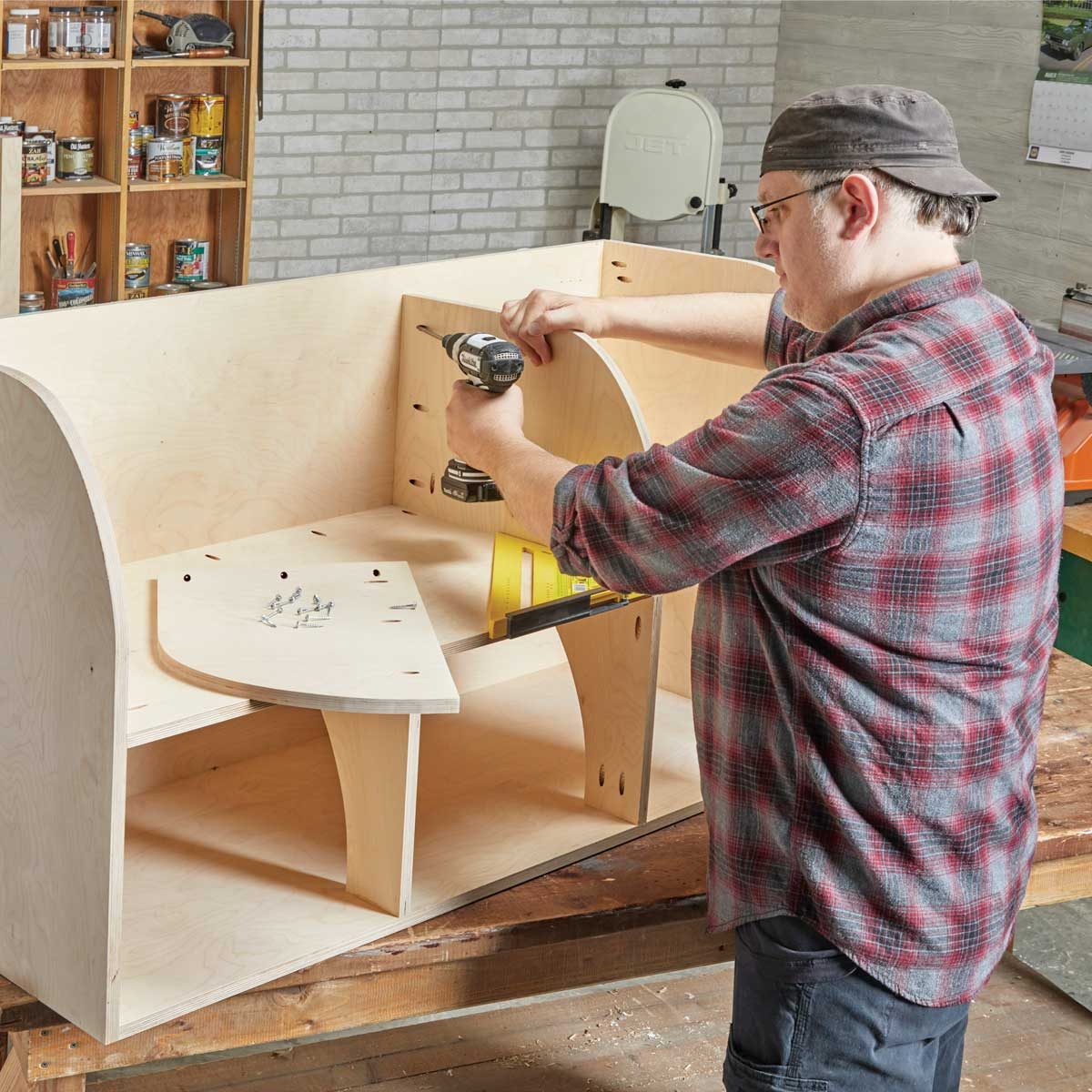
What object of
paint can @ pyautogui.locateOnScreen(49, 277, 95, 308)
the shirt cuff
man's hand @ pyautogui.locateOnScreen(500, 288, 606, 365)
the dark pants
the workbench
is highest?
man's hand @ pyautogui.locateOnScreen(500, 288, 606, 365)

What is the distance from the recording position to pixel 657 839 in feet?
6.97

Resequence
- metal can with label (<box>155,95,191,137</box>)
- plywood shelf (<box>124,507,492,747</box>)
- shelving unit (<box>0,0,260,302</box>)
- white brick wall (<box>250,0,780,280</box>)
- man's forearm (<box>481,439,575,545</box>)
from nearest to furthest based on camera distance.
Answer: man's forearm (<box>481,439,575,545</box>), plywood shelf (<box>124,507,492,747</box>), shelving unit (<box>0,0,260,302</box>), metal can with label (<box>155,95,191,137</box>), white brick wall (<box>250,0,780,280</box>)

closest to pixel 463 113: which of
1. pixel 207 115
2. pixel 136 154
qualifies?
pixel 207 115

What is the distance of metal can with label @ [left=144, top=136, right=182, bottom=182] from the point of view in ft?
16.8

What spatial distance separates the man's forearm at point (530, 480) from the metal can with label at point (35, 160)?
3793 millimetres

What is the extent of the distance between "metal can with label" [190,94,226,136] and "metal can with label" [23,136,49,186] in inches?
22.5

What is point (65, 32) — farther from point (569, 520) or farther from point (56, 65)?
point (569, 520)

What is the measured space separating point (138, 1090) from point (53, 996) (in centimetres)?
71

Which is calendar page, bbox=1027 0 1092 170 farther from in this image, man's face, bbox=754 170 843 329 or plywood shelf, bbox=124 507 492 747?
man's face, bbox=754 170 843 329

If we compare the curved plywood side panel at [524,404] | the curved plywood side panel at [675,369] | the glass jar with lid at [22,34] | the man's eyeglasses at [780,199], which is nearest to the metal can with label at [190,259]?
the glass jar with lid at [22,34]

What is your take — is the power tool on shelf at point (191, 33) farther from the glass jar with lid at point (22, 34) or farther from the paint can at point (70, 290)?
the paint can at point (70, 290)

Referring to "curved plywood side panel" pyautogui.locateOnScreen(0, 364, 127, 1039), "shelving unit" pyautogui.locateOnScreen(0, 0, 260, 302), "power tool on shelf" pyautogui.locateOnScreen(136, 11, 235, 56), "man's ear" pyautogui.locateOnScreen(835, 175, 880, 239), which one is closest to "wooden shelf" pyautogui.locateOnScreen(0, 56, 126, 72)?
"shelving unit" pyautogui.locateOnScreen(0, 0, 260, 302)

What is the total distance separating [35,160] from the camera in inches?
191

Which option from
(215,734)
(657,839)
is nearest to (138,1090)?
(215,734)
